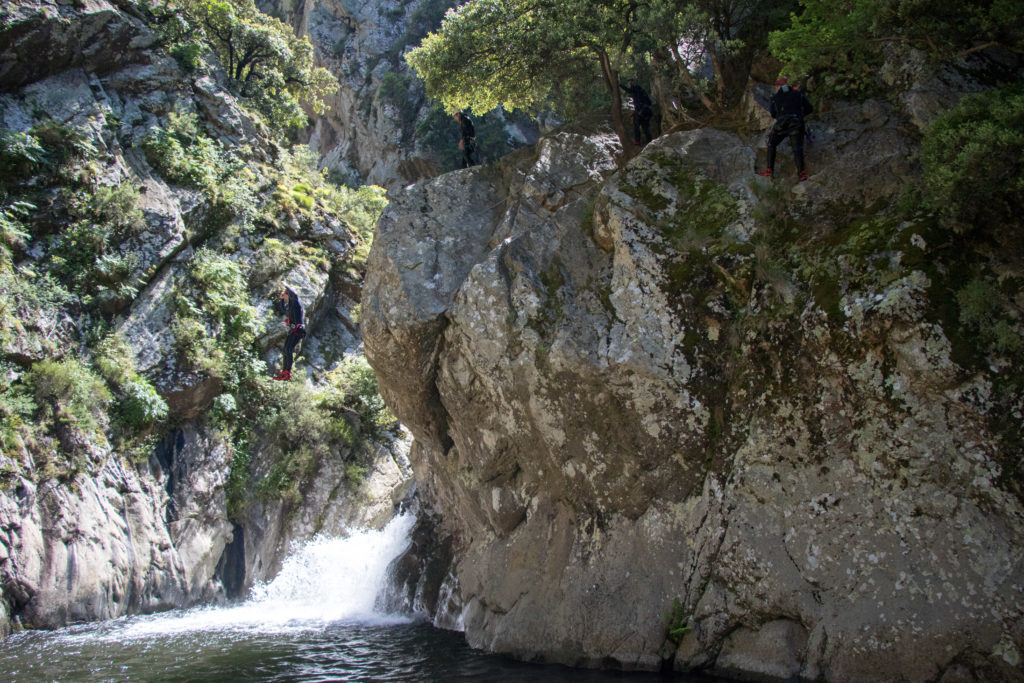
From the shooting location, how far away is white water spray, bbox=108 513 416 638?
1451 cm

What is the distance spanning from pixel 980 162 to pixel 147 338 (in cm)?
1962

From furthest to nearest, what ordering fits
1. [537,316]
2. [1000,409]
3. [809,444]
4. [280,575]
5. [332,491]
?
[332,491] → [280,575] → [537,316] → [809,444] → [1000,409]

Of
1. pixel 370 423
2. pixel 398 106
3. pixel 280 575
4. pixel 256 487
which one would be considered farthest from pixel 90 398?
pixel 398 106

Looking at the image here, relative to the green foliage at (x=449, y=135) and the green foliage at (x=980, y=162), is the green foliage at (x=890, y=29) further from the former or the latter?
the green foliage at (x=449, y=135)

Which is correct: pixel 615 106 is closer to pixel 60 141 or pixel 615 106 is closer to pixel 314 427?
pixel 314 427

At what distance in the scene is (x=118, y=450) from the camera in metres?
17.2

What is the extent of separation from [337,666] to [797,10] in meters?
15.4

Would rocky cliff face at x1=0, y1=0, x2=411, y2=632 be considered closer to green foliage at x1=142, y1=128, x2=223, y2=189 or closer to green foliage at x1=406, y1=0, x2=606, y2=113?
green foliage at x1=142, y1=128, x2=223, y2=189

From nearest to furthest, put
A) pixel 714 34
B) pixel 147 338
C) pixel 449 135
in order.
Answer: pixel 714 34 → pixel 147 338 → pixel 449 135

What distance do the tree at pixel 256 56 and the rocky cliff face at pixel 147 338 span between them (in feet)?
14.2

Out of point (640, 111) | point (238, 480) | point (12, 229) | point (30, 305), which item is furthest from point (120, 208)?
point (640, 111)

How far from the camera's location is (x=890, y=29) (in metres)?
10.1

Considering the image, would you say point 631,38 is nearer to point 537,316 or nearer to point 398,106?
point 537,316

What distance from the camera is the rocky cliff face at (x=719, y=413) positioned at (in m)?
8.01
